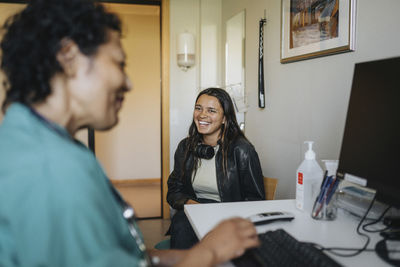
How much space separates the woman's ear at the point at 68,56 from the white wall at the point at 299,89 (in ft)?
3.91

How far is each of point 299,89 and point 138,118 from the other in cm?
307

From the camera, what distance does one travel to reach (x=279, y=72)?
2.08m

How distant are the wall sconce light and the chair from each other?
5.53 ft

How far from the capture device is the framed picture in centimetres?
145

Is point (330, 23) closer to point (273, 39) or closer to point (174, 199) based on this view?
point (273, 39)

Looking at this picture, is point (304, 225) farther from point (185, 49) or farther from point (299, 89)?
point (185, 49)

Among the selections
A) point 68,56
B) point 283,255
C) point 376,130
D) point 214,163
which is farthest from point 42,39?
point 214,163

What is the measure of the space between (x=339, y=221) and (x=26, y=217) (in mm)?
962

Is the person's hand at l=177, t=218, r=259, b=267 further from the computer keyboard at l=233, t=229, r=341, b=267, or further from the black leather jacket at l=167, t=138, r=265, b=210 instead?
the black leather jacket at l=167, t=138, r=265, b=210

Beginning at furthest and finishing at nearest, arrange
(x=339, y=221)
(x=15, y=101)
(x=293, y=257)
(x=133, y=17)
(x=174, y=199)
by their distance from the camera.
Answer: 1. (x=133, y=17)
2. (x=174, y=199)
3. (x=339, y=221)
4. (x=293, y=257)
5. (x=15, y=101)

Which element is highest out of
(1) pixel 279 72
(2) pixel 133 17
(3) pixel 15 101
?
(2) pixel 133 17

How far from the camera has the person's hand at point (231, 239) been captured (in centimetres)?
72

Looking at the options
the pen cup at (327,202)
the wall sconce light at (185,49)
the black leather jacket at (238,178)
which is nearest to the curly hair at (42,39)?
the pen cup at (327,202)

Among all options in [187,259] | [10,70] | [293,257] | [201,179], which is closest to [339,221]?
[293,257]
